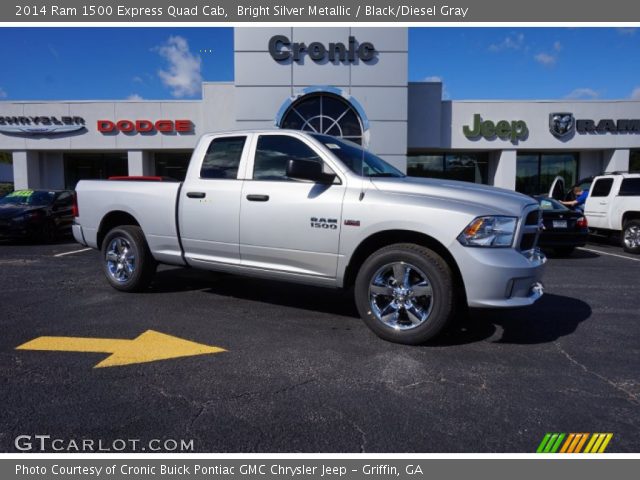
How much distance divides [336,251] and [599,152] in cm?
2468

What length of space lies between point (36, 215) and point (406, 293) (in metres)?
11.2

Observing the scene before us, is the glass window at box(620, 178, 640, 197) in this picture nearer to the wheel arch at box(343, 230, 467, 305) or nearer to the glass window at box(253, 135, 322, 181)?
the wheel arch at box(343, 230, 467, 305)

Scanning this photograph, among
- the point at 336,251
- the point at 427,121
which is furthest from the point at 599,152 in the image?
the point at 336,251

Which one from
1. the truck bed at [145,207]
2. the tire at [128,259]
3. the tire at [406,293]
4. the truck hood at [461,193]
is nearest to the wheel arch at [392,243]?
the tire at [406,293]

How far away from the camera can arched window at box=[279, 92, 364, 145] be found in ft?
62.0

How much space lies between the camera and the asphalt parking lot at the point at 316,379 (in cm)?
260

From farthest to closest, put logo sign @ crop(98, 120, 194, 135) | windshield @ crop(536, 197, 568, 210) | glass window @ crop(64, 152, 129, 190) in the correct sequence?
glass window @ crop(64, 152, 129, 190) → logo sign @ crop(98, 120, 194, 135) → windshield @ crop(536, 197, 568, 210)

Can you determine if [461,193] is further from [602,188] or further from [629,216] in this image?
[602,188]

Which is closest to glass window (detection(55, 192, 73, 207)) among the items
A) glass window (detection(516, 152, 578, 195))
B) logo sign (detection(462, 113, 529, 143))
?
logo sign (detection(462, 113, 529, 143))

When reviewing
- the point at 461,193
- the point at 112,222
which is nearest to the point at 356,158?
the point at 461,193

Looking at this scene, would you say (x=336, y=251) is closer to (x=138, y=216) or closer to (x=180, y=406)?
(x=180, y=406)

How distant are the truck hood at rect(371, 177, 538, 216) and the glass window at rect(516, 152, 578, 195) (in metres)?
22.3

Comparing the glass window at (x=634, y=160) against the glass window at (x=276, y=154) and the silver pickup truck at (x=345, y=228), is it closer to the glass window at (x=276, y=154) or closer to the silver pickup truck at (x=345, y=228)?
the silver pickup truck at (x=345, y=228)

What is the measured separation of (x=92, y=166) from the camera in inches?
1003
